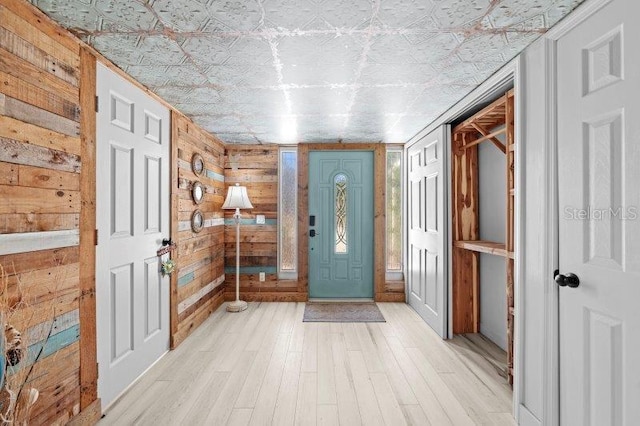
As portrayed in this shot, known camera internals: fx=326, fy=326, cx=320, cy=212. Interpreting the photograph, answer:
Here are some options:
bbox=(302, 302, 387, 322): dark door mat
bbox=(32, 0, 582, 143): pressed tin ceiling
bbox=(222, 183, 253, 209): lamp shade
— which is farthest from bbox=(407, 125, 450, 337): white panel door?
bbox=(222, 183, 253, 209): lamp shade

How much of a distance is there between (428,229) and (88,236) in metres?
3.15

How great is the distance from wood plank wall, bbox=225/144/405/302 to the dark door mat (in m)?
0.31

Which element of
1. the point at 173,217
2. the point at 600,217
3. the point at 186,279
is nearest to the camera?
the point at 600,217

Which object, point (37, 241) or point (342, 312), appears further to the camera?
point (342, 312)

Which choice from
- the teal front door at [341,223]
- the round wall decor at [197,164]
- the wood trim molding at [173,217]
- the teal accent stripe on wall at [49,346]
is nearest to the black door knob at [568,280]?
the teal accent stripe on wall at [49,346]

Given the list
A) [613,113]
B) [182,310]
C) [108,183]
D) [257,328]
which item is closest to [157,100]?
[108,183]

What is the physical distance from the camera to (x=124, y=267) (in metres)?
2.35

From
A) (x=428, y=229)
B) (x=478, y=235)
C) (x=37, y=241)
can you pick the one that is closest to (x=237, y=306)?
(x=428, y=229)

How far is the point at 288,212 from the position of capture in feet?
15.6

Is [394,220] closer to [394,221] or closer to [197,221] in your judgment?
[394,221]

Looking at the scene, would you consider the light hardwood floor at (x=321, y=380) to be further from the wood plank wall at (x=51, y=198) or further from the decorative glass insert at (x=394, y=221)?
the decorative glass insert at (x=394, y=221)

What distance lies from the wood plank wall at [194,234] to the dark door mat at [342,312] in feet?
4.08

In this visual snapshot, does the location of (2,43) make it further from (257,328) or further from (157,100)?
(257,328)

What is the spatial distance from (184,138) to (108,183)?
135 centimetres
